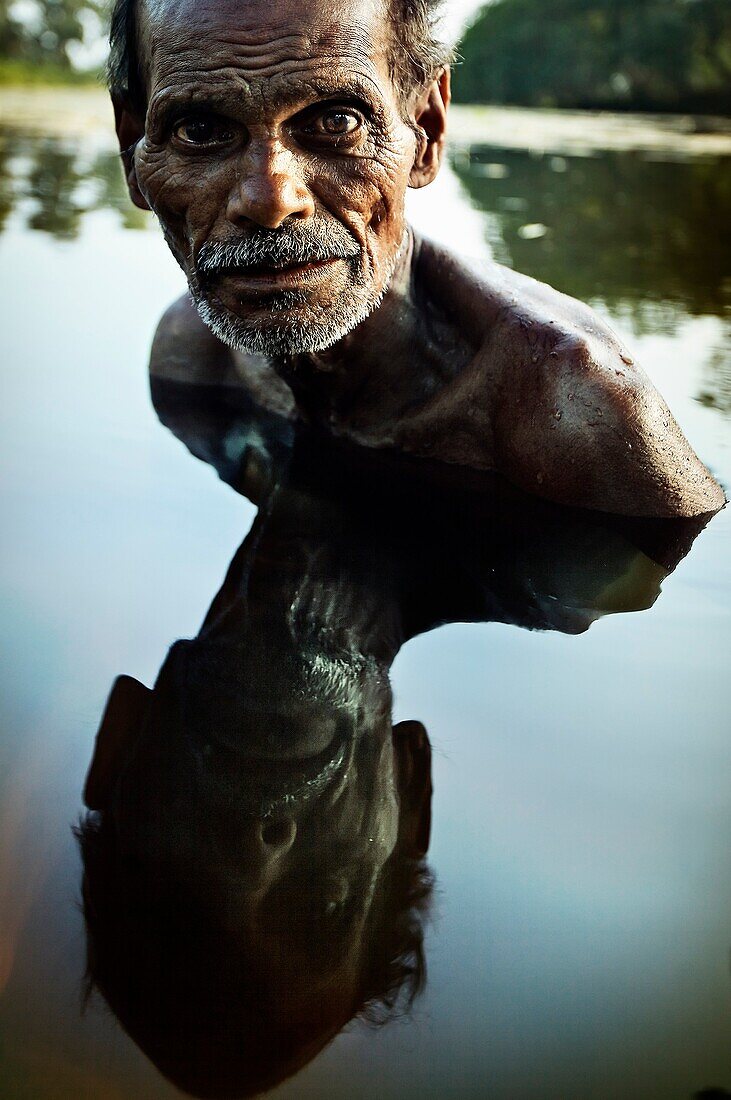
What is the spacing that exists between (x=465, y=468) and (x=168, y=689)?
97 cm

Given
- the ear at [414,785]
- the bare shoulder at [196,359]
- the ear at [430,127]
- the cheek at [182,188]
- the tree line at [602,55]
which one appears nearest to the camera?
the ear at [414,785]

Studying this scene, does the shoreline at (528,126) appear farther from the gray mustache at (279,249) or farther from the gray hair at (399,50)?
the gray mustache at (279,249)

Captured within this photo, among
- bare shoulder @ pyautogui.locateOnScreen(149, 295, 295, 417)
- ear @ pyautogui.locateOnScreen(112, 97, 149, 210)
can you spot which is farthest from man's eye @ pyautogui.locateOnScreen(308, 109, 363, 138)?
bare shoulder @ pyautogui.locateOnScreen(149, 295, 295, 417)

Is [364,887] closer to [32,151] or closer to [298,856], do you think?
→ [298,856]

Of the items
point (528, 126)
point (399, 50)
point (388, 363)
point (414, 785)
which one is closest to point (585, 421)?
point (388, 363)

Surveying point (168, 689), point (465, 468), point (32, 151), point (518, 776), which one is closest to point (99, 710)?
point (168, 689)

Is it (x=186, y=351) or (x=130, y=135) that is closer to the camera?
(x=130, y=135)

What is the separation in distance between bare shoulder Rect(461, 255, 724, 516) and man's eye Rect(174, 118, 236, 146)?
56cm

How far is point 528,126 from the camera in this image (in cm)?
955

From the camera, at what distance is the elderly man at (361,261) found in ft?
5.31

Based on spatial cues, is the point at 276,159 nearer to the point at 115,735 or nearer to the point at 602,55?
the point at 115,735

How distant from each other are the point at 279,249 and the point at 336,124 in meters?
0.21

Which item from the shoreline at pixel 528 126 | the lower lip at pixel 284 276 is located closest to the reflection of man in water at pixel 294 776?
the lower lip at pixel 284 276

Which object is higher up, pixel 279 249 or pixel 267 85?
pixel 267 85
